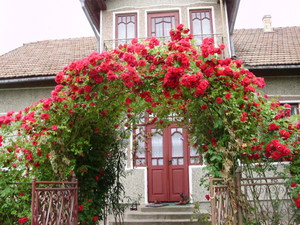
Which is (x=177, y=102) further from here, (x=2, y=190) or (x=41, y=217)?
(x=2, y=190)

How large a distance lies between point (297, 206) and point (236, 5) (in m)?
6.07

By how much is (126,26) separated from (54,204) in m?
6.45

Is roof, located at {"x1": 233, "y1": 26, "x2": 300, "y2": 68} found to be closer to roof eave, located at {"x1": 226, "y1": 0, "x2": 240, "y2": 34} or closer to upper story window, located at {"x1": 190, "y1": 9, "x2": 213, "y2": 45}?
roof eave, located at {"x1": 226, "y1": 0, "x2": 240, "y2": 34}

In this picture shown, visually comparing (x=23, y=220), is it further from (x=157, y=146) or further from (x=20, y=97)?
(x=20, y=97)

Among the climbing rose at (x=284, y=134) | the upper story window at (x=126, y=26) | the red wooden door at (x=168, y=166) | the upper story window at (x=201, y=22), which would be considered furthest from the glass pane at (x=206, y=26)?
the climbing rose at (x=284, y=134)

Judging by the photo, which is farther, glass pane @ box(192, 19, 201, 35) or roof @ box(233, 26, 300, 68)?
glass pane @ box(192, 19, 201, 35)

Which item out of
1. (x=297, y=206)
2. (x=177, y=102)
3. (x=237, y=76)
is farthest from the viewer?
(x=177, y=102)

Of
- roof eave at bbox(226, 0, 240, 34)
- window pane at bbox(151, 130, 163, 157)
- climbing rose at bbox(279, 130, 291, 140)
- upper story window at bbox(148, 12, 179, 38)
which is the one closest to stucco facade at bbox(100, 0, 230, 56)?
upper story window at bbox(148, 12, 179, 38)

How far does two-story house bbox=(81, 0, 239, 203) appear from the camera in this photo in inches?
326

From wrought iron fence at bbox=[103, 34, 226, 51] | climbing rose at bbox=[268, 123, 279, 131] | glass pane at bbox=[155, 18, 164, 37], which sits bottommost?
climbing rose at bbox=[268, 123, 279, 131]

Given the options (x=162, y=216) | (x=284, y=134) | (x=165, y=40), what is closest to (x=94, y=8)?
(x=165, y=40)

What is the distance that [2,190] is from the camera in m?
4.60

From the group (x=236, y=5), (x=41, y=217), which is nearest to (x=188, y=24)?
(x=236, y=5)

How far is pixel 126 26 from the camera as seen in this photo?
9.17 metres
